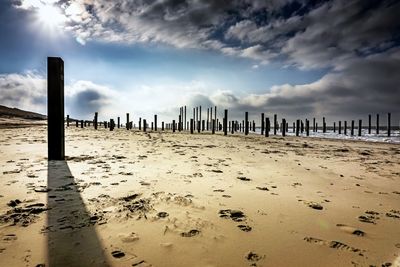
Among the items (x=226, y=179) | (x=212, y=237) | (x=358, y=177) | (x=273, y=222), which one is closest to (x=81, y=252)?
(x=212, y=237)

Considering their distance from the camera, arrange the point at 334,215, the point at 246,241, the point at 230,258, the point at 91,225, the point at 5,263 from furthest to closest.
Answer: the point at 334,215, the point at 91,225, the point at 246,241, the point at 230,258, the point at 5,263

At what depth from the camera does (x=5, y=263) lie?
1.82 m

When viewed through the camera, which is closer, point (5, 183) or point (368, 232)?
point (368, 232)

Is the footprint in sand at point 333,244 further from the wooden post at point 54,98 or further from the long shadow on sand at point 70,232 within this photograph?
the wooden post at point 54,98

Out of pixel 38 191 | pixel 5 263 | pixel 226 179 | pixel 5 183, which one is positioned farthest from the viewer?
pixel 226 179

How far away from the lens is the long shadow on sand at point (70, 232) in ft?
6.24

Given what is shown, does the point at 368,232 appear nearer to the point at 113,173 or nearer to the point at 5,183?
the point at 113,173

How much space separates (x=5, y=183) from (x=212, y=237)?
3.23 metres

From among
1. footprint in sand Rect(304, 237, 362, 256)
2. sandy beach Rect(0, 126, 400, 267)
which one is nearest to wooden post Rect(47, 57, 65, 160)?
sandy beach Rect(0, 126, 400, 267)

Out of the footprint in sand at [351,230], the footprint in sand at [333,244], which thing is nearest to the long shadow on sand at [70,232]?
the footprint in sand at [333,244]

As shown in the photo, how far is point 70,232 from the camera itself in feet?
7.62

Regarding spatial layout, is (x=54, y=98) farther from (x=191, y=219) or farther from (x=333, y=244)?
(x=333, y=244)

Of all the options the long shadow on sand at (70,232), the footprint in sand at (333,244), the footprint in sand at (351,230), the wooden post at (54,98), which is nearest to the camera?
the long shadow on sand at (70,232)

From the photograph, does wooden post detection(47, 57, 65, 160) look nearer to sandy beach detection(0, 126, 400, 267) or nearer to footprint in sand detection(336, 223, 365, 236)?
sandy beach detection(0, 126, 400, 267)
